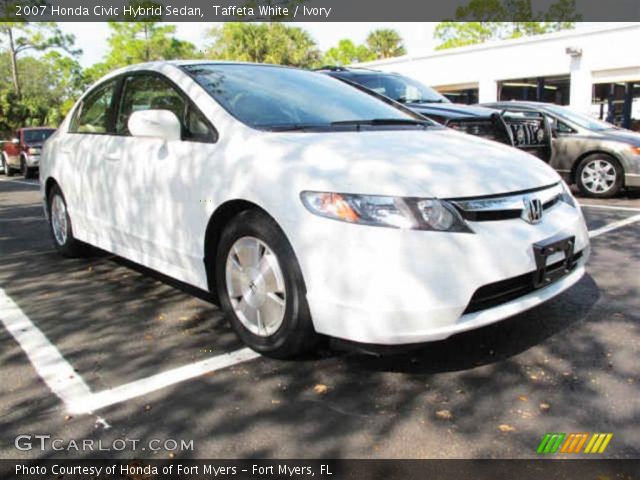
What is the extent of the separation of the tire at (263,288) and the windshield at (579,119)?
7.83 metres

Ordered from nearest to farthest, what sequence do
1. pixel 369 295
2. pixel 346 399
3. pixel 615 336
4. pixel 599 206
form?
pixel 369 295, pixel 346 399, pixel 615 336, pixel 599 206

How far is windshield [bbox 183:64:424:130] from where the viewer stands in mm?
3570

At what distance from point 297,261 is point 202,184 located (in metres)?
0.87

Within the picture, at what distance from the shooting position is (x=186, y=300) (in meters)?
4.32

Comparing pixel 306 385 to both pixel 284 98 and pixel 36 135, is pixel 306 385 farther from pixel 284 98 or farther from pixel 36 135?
pixel 36 135

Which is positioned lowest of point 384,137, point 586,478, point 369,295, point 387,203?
point 586,478

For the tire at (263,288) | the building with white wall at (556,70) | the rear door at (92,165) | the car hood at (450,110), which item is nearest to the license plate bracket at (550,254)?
the tire at (263,288)

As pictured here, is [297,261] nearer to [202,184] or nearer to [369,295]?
[369,295]

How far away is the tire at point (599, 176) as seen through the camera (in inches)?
350

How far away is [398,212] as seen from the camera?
8.82ft

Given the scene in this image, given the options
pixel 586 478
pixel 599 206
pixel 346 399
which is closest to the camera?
pixel 586 478

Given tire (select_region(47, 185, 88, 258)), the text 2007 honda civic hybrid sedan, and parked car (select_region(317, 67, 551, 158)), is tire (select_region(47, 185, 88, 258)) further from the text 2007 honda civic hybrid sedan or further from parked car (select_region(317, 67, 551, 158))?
parked car (select_region(317, 67, 551, 158))

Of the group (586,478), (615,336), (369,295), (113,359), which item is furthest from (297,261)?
(615,336)

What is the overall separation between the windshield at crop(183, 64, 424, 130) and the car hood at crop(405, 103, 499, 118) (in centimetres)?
319
